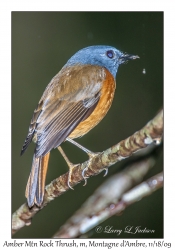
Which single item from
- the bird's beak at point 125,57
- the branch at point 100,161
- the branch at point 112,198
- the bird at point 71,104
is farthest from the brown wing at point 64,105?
the branch at point 112,198

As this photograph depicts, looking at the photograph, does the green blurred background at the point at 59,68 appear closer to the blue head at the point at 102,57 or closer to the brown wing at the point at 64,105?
the blue head at the point at 102,57

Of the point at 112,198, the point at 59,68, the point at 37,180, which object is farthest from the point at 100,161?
the point at 59,68

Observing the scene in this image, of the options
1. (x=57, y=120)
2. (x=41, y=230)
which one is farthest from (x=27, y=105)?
(x=41, y=230)

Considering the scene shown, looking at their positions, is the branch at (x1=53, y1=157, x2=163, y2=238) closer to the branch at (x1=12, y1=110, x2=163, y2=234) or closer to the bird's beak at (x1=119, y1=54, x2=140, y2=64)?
the branch at (x1=12, y1=110, x2=163, y2=234)

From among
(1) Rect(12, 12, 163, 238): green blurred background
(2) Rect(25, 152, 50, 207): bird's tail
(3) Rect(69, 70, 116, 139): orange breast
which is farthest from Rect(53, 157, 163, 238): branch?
(3) Rect(69, 70, 116, 139): orange breast

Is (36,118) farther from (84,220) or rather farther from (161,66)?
(161,66)

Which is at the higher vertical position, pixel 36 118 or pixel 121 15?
pixel 121 15

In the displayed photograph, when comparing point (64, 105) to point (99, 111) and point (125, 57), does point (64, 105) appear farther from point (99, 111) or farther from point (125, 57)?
point (125, 57)
